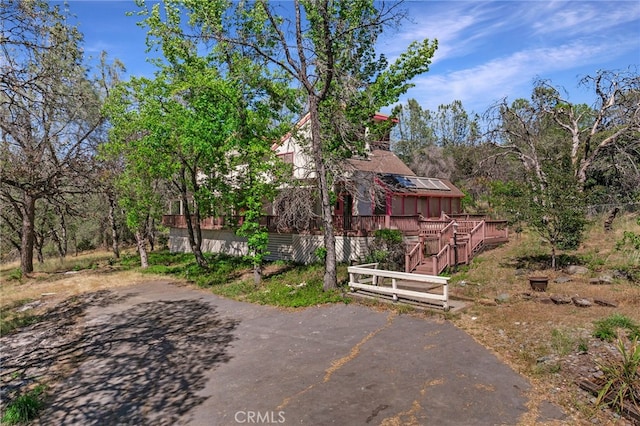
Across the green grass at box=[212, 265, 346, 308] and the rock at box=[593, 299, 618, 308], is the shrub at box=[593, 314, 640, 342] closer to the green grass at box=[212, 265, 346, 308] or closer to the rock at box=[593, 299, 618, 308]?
the rock at box=[593, 299, 618, 308]

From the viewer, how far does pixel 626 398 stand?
5.60 m

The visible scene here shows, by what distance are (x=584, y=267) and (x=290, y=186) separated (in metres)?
11.6

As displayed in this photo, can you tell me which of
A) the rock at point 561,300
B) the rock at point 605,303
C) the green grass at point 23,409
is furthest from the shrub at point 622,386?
the green grass at point 23,409

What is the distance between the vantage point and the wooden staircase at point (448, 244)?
15.7 metres

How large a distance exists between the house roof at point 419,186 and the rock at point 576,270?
9.02m

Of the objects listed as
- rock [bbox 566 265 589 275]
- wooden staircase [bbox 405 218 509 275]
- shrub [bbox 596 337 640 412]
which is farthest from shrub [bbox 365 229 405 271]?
shrub [bbox 596 337 640 412]

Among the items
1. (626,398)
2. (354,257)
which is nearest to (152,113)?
(354,257)

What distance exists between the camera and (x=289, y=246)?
2070cm

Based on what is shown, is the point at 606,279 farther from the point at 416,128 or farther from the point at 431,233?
the point at 416,128

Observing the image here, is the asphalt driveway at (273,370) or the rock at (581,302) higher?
the rock at (581,302)

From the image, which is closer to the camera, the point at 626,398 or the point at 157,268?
the point at 626,398

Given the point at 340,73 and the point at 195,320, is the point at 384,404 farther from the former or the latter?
the point at 340,73

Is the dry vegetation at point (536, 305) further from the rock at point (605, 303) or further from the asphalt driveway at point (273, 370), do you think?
the asphalt driveway at point (273, 370)

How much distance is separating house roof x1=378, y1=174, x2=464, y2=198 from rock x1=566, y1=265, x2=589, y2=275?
902 cm
